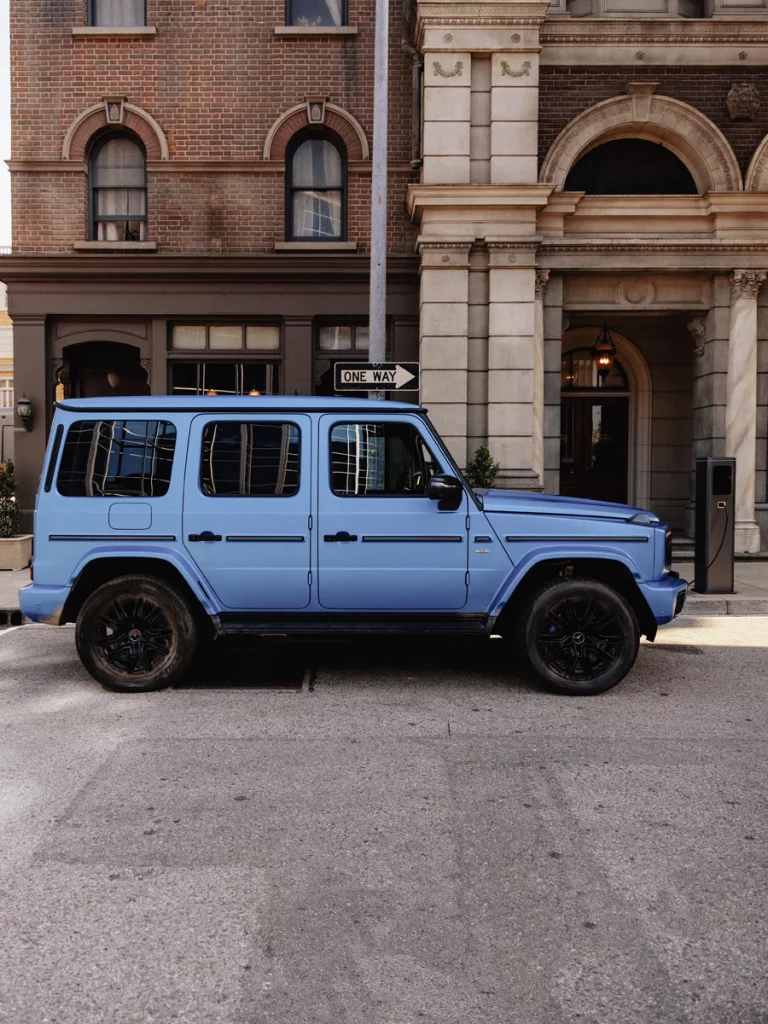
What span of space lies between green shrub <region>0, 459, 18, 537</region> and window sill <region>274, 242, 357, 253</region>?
5.38 m

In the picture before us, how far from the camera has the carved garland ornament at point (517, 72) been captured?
12.7 m

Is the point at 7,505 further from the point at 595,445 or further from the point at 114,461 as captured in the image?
the point at 595,445

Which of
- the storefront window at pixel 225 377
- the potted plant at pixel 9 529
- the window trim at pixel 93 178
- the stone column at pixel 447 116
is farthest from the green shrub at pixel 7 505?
the stone column at pixel 447 116

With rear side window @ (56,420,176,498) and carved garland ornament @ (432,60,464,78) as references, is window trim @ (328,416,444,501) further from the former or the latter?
carved garland ornament @ (432,60,464,78)

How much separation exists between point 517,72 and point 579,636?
995 cm

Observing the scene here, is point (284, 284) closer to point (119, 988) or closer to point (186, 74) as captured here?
point (186, 74)

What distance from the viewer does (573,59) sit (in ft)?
43.3

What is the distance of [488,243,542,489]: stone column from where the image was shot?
504 inches

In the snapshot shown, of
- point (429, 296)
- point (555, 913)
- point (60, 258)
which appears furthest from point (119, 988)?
point (60, 258)

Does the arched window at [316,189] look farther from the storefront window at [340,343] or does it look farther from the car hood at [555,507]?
the car hood at [555,507]

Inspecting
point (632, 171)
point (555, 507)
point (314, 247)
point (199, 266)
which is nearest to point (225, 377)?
point (199, 266)

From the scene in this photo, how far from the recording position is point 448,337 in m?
12.9

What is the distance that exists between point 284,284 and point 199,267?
4.49 ft

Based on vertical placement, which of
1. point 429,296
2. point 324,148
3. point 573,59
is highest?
point 573,59
